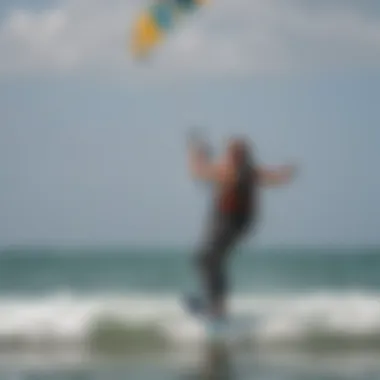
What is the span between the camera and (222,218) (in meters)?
5.22

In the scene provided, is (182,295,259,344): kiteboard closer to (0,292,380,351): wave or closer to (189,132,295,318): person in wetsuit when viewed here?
(0,292,380,351): wave

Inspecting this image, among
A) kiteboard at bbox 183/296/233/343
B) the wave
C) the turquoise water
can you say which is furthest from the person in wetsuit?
the turquoise water

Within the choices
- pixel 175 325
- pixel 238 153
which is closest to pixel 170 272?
pixel 175 325

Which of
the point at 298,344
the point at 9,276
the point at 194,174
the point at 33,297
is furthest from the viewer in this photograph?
the point at 9,276

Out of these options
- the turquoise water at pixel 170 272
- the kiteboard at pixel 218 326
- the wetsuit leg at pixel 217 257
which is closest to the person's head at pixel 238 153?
the wetsuit leg at pixel 217 257

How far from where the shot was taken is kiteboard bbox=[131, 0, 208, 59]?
210 inches

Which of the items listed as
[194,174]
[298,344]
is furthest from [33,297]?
[194,174]

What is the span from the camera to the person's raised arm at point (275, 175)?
5.11m

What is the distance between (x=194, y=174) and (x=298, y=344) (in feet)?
4.50

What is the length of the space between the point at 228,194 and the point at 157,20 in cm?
95

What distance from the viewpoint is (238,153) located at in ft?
17.1

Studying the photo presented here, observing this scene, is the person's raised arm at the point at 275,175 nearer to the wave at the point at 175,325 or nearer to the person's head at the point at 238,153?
the person's head at the point at 238,153

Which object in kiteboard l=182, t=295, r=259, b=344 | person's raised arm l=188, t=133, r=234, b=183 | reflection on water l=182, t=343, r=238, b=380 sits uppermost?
person's raised arm l=188, t=133, r=234, b=183

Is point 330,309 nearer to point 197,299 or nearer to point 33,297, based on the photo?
point 197,299
